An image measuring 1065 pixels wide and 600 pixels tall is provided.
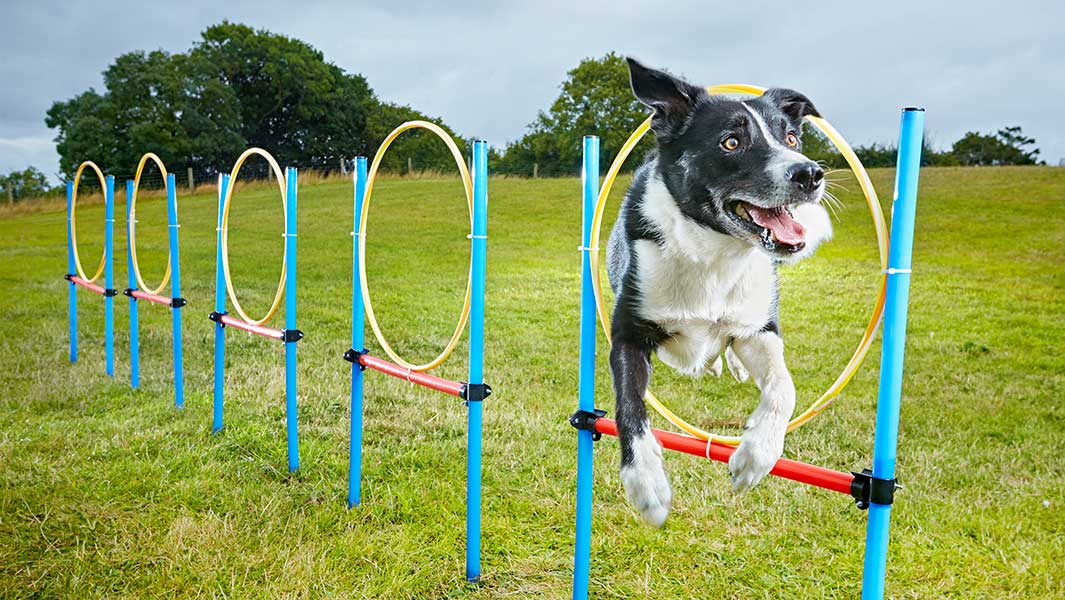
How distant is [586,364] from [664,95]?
146 centimetres

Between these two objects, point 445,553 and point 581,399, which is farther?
point 445,553

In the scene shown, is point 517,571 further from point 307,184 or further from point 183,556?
point 307,184

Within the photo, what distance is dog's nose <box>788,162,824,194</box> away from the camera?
87.9 inches

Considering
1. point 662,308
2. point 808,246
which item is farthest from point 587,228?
point 808,246

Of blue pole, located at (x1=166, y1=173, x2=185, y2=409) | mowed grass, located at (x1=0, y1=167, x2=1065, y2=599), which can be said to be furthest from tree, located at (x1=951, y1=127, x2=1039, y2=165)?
blue pole, located at (x1=166, y1=173, x2=185, y2=409)

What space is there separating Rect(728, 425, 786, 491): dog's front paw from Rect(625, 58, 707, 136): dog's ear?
104 cm

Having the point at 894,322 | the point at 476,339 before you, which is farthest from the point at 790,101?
the point at 476,339

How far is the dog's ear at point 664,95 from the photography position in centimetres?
254

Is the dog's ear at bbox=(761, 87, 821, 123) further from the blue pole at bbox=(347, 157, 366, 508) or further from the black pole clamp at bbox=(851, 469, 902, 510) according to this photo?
the blue pole at bbox=(347, 157, 366, 508)

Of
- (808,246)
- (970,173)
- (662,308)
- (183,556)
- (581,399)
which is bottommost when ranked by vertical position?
(183,556)

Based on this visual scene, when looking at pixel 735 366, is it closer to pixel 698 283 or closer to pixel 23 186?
pixel 698 283

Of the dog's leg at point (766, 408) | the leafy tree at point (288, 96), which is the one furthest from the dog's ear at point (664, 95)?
the leafy tree at point (288, 96)

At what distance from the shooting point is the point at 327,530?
497 cm

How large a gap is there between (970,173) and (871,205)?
5026 mm
